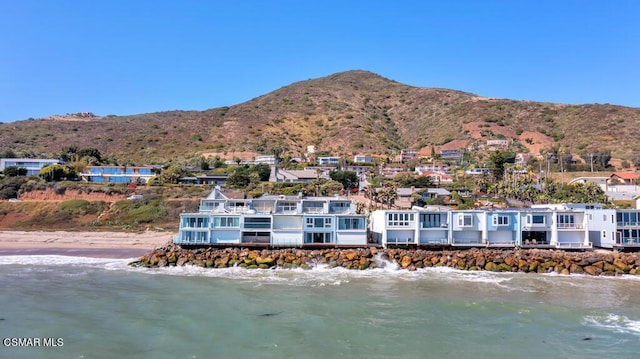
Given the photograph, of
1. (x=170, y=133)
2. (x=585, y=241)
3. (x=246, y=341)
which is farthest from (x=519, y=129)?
(x=246, y=341)

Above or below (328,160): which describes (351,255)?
below

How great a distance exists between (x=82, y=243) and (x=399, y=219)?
→ 3584 cm

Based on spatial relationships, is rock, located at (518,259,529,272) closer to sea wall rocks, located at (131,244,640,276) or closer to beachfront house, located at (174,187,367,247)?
sea wall rocks, located at (131,244,640,276)

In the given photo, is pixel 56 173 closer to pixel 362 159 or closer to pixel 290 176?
pixel 290 176

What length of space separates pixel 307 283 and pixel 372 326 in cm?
1046

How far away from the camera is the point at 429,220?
43.3m

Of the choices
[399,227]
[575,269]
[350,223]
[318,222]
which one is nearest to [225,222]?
[318,222]

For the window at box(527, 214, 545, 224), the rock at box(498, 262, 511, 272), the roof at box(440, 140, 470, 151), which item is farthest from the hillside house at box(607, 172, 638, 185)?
the rock at box(498, 262, 511, 272)

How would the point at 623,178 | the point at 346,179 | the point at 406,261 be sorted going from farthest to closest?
the point at 346,179 → the point at 623,178 → the point at 406,261

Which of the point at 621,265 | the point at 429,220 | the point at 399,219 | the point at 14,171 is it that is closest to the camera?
the point at 621,265

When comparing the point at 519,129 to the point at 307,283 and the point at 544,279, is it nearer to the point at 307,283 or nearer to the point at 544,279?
the point at 544,279

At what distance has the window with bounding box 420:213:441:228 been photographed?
43250mm

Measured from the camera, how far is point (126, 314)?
25969 millimetres

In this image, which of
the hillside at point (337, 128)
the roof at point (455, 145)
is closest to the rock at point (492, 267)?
the hillside at point (337, 128)
